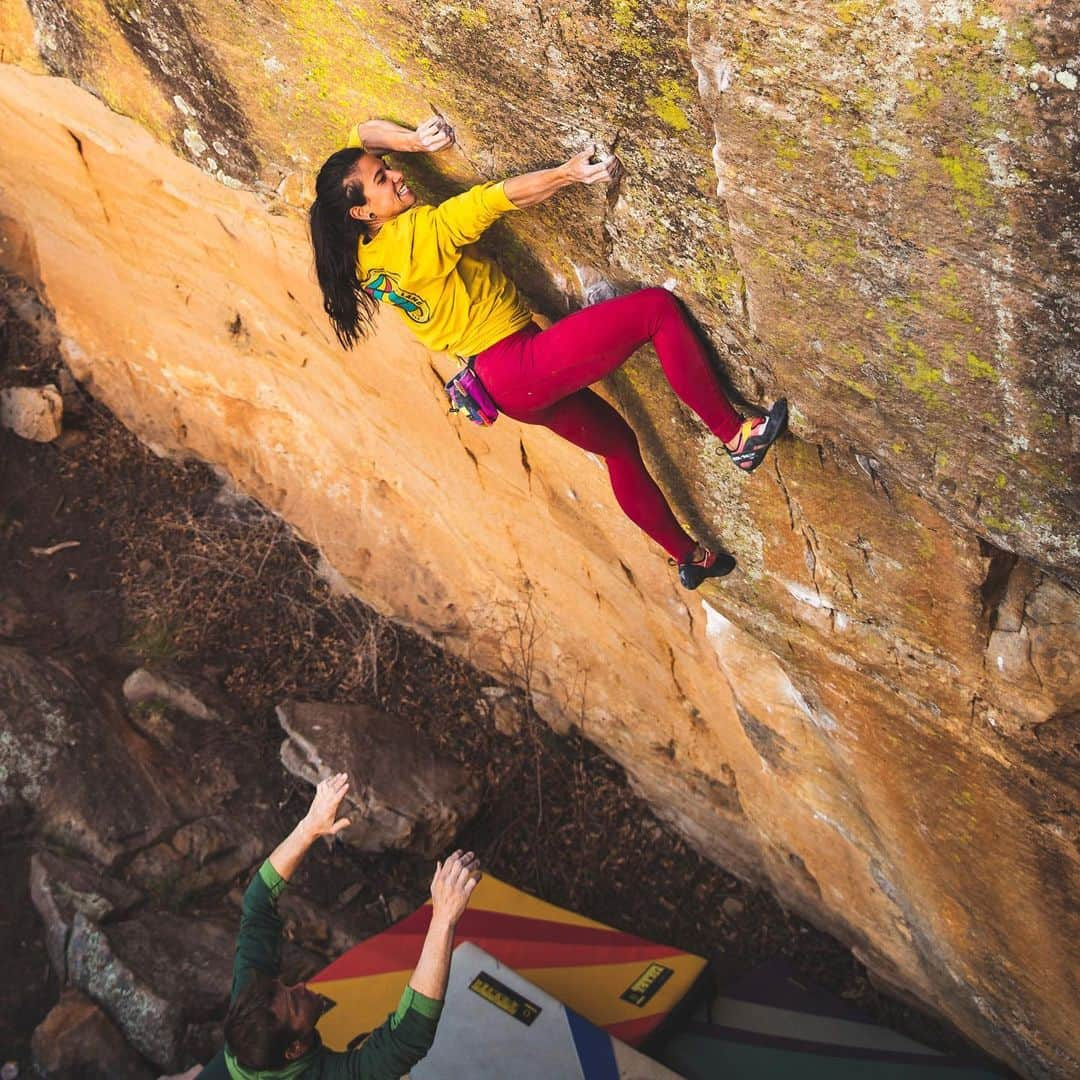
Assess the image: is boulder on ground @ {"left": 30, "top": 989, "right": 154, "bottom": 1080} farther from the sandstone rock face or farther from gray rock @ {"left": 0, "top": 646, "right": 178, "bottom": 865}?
the sandstone rock face

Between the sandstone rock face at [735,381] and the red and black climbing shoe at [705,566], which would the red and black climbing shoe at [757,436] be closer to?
the sandstone rock face at [735,381]

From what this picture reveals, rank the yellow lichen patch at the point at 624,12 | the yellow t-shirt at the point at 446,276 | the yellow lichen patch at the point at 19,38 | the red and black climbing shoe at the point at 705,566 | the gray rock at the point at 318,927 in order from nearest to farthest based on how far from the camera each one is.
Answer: the yellow lichen patch at the point at 624,12, the yellow t-shirt at the point at 446,276, the red and black climbing shoe at the point at 705,566, the yellow lichen patch at the point at 19,38, the gray rock at the point at 318,927

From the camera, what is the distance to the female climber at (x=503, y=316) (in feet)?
12.0

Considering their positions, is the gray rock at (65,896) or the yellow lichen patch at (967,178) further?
the gray rock at (65,896)

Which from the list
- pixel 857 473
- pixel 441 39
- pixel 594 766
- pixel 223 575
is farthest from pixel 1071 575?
pixel 223 575

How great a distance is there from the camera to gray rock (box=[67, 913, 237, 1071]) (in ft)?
18.2

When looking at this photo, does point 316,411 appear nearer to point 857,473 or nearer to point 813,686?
point 813,686

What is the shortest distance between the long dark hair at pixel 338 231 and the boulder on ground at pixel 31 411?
4531 mm

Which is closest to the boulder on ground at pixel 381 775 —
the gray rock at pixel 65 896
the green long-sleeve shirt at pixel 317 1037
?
the gray rock at pixel 65 896

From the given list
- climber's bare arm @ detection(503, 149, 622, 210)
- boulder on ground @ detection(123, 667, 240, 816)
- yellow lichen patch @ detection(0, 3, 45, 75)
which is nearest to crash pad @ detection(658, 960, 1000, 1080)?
boulder on ground @ detection(123, 667, 240, 816)

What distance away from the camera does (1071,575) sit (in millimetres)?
3164

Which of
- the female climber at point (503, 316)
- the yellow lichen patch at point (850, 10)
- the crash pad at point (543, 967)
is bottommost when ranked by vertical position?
the crash pad at point (543, 967)

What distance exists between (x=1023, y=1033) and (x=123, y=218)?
6512mm

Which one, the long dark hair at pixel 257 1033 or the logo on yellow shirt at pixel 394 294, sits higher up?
the logo on yellow shirt at pixel 394 294
